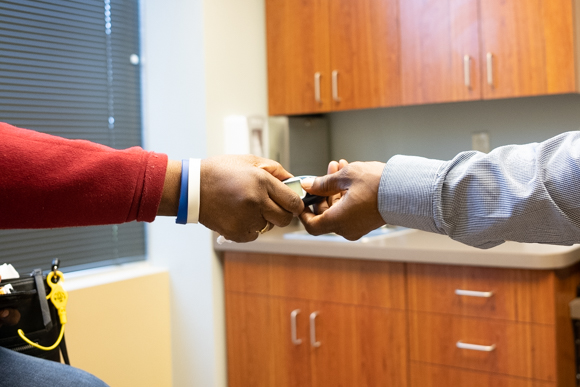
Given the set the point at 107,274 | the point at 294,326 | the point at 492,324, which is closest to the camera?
the point at 492,324

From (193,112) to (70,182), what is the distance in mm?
1428

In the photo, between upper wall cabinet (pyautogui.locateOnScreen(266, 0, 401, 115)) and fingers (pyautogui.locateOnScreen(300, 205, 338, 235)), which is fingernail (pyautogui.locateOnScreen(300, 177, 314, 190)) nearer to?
fingers (pyautogui.locateOnScreen(300, 205, 338, 235))

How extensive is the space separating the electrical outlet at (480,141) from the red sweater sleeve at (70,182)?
5.86ft

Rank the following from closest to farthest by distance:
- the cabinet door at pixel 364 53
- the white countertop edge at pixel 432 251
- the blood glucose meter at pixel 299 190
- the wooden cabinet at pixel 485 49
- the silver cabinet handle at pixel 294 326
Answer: the blood glucose meter at pixel 299 190 → the white countertop edge at pixel 432 251 → the wooden cabinet at pixel 485 49 → the silver cabinet handle at pixel 294 326 → the cabinet door at pixel 364 53

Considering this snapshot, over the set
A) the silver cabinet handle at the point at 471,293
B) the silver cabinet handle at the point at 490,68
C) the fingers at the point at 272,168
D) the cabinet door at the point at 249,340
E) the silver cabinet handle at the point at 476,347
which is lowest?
the cabinet door at the point at 249,340

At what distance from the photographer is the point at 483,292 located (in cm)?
178

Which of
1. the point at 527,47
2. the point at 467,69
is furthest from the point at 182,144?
the point at 527,47

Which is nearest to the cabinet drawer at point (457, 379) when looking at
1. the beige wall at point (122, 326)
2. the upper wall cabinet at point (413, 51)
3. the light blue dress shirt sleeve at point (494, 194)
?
the light blue dress shirt sleeve at point (494, 194)

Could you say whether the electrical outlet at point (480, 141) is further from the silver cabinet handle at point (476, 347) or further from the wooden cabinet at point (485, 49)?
the silver cabinet handle at point (476, 347)

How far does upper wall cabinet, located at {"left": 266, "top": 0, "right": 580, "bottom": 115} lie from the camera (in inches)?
82.2

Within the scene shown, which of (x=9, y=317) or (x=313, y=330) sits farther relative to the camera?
(x=313, y=330)

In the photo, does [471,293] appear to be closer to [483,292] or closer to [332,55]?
[483,292]

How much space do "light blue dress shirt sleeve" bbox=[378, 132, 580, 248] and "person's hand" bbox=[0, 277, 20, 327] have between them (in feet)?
3.06

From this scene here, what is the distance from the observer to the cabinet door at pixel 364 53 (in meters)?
2.43
